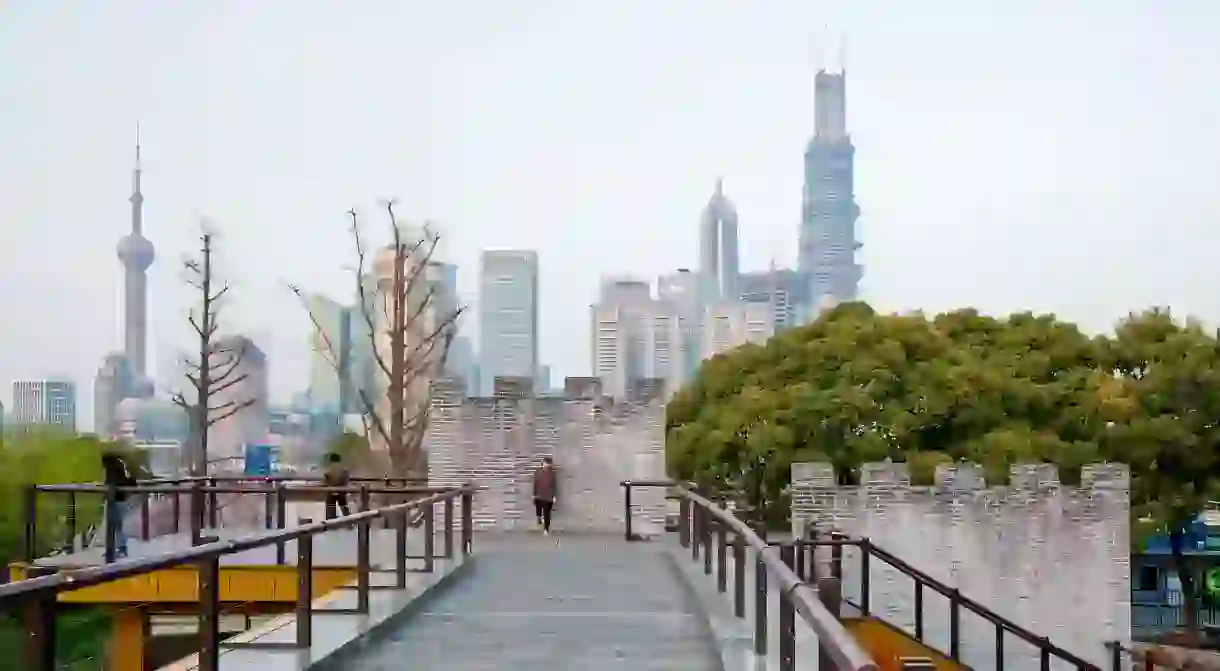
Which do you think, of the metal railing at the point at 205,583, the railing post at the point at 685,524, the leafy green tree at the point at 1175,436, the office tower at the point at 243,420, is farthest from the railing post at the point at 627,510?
the office tower at the point at 243,420

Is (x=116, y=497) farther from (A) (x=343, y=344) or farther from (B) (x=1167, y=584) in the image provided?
(B) (x=1167, y=584)

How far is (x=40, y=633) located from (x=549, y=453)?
1633cm

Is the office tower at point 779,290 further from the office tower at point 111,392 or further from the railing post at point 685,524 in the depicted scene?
the railing post at point 685,524

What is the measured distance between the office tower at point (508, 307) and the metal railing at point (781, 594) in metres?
83.6

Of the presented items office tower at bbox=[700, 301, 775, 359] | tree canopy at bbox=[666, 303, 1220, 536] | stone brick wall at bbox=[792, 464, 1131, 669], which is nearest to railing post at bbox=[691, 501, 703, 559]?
stone brick wall at bbox=[792, 464, 1131, 669]

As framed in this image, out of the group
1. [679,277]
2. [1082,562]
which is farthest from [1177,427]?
[679,277]

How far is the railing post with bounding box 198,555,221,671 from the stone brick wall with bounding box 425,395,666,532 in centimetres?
1411

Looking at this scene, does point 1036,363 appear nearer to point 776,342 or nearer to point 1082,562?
point 776,342

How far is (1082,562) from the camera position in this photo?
24.5 meters

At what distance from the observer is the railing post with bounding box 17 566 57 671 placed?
4.37m

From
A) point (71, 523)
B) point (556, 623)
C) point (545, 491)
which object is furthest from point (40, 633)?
point (545, 491)

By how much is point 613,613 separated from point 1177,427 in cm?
3040

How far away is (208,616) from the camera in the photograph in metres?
6.34

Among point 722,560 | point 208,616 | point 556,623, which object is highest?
point 208,616
